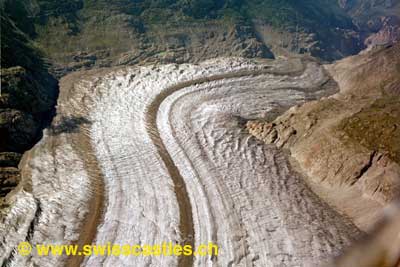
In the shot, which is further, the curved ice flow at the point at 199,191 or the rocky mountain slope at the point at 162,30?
the rocky mountain slope at the point at 162,30

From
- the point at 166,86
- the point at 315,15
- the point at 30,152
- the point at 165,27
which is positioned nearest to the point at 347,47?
the point at 315,15

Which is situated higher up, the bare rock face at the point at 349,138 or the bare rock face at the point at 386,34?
the bare rock face at the point at 386,34

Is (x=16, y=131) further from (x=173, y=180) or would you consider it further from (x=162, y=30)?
(x=162, y=30)

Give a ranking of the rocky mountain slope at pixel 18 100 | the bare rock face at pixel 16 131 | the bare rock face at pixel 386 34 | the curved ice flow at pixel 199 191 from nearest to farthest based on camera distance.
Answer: the curved ice flow at pixel 199 191 → the rocky mountain slope at pixel 18 100 → the bare rock face at pixel 16 131 → the bare rock face at pixel 386 34

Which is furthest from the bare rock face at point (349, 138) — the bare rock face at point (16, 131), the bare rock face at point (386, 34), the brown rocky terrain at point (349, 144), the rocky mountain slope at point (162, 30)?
the bare rock face at point (386, 34)

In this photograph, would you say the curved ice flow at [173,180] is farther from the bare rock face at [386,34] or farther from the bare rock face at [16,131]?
the bare rock face at [386,34]

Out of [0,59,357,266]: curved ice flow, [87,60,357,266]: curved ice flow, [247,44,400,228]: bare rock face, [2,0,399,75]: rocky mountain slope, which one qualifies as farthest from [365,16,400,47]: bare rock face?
[87,60,357,266]: curved ice flow

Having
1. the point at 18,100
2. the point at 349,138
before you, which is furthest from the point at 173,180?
the point at 18,100
